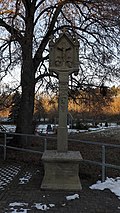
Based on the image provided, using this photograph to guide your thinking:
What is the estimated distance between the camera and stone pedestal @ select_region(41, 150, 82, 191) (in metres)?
7.07

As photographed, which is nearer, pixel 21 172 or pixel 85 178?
pixel 85 178

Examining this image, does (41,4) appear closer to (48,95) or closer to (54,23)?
(54,23)

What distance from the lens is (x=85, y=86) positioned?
56.1ft

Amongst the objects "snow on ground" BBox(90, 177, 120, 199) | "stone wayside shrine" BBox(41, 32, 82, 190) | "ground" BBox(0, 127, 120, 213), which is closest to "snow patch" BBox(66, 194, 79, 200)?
"ground" BBox(0, 127, 120, 213)

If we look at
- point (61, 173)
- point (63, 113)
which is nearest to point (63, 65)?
point (63, 113)

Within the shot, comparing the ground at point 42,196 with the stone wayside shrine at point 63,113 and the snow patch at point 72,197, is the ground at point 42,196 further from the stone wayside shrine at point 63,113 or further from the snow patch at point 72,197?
the stone wayside shrine at point 63,113

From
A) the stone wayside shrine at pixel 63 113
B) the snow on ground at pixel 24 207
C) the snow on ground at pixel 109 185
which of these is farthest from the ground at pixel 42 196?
the stone wayside shrine at pixel 63 113

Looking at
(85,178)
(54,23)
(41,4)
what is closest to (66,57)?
(85,178)

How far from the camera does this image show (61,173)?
716 centimetres

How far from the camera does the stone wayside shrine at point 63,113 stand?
7.15m

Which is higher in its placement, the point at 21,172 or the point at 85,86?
the point at 85,86

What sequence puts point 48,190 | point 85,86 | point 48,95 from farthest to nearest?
point 48,95, point 85,86, point 48,190

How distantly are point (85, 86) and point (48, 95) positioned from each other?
2962mm

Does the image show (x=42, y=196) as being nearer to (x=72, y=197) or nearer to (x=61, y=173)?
(x=72, y=197)
